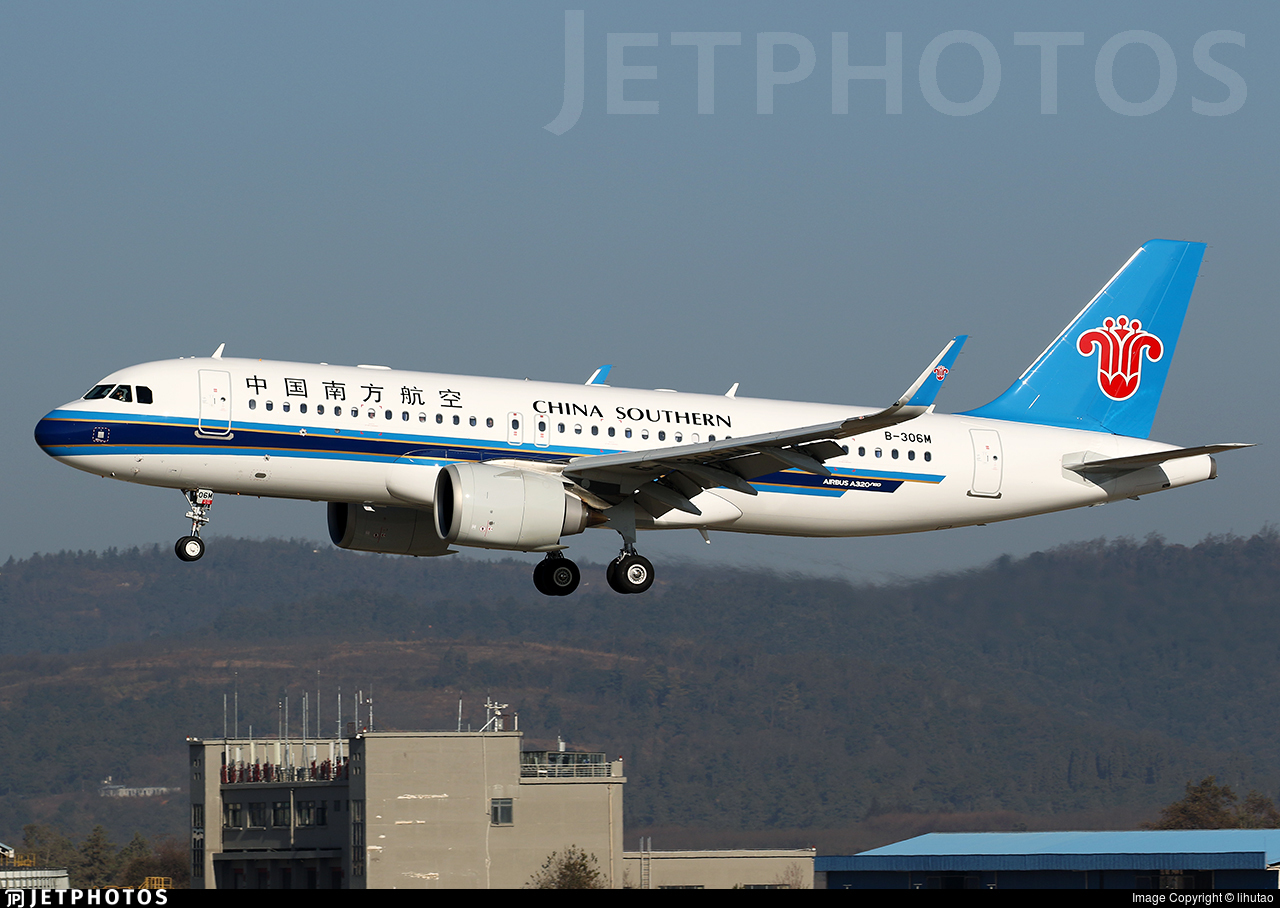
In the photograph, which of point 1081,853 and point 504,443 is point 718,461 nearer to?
point 504,443

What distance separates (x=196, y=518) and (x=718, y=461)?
1015 cm

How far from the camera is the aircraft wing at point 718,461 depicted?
33094 mm

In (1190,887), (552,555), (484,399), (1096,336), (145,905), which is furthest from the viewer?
(1190,887)

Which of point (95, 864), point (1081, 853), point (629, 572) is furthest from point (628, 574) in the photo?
point (95, 864)

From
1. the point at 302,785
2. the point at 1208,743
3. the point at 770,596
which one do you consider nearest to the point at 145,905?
the point at 302,785

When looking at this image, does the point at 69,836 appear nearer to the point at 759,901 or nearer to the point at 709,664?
the point at 709,664

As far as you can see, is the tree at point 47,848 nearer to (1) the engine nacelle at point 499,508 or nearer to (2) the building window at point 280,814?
(2) the building window at point 280,814

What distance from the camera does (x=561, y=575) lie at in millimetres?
37719

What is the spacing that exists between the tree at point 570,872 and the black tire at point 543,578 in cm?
5347

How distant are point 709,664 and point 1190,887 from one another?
302 feet

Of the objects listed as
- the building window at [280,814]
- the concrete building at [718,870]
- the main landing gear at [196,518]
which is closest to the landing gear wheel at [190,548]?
the main landing gear at [196,518]

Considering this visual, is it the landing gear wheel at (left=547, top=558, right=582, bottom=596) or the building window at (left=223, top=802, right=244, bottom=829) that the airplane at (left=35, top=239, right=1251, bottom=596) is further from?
the building window at (left=223, top=802, right=244, bottom=829)

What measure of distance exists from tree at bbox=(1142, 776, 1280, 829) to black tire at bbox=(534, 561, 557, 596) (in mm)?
74979

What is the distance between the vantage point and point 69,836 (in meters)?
173
